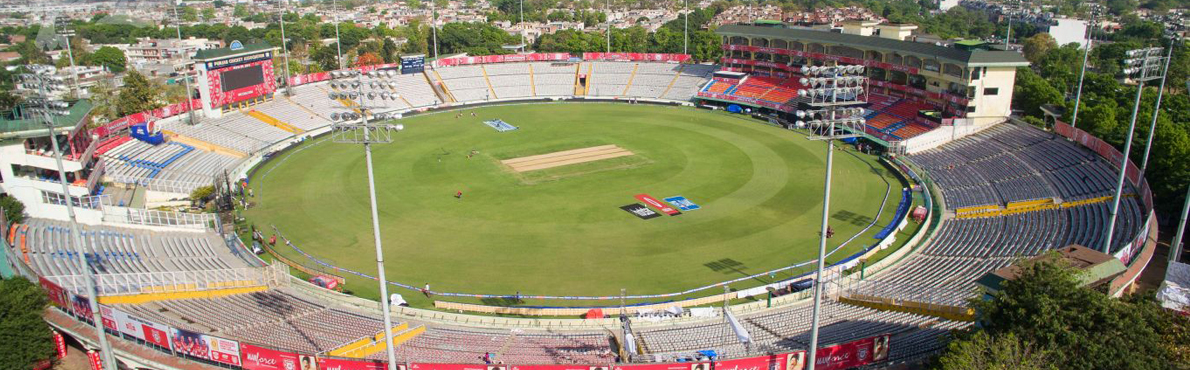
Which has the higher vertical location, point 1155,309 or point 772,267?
point 1155,309

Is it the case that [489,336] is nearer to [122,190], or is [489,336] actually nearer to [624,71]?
[122,190]

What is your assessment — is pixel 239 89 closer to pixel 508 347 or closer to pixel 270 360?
pixel 270 360

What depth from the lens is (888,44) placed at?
7594 centimetres

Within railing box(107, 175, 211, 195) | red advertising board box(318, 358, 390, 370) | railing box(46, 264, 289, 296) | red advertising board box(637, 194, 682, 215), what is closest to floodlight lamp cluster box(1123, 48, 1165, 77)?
red advertising board box(637, 194, 682, 215)

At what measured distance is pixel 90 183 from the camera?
1921 inches

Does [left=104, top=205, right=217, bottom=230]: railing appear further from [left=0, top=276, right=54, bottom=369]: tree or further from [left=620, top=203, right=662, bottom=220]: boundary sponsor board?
[left=620, top=203, right=662, bottom=220]: boundary sponsor board

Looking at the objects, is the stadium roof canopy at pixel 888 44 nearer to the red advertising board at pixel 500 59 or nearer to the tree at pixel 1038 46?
the red advertising board at pixel 500 59

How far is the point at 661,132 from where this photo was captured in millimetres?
77625

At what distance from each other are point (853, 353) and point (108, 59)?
15543cm

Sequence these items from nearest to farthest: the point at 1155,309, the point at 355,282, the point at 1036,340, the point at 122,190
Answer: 1. the point at 1036,340
2. the point at 1155,309
3. the point at 355,282
4. the point at 122,190

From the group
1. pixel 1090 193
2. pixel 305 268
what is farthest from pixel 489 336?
pixel 1090 193

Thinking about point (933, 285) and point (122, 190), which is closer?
point (933, 285)

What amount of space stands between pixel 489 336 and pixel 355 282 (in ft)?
40.0

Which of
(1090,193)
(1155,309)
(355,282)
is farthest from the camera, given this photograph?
(1090,193)
